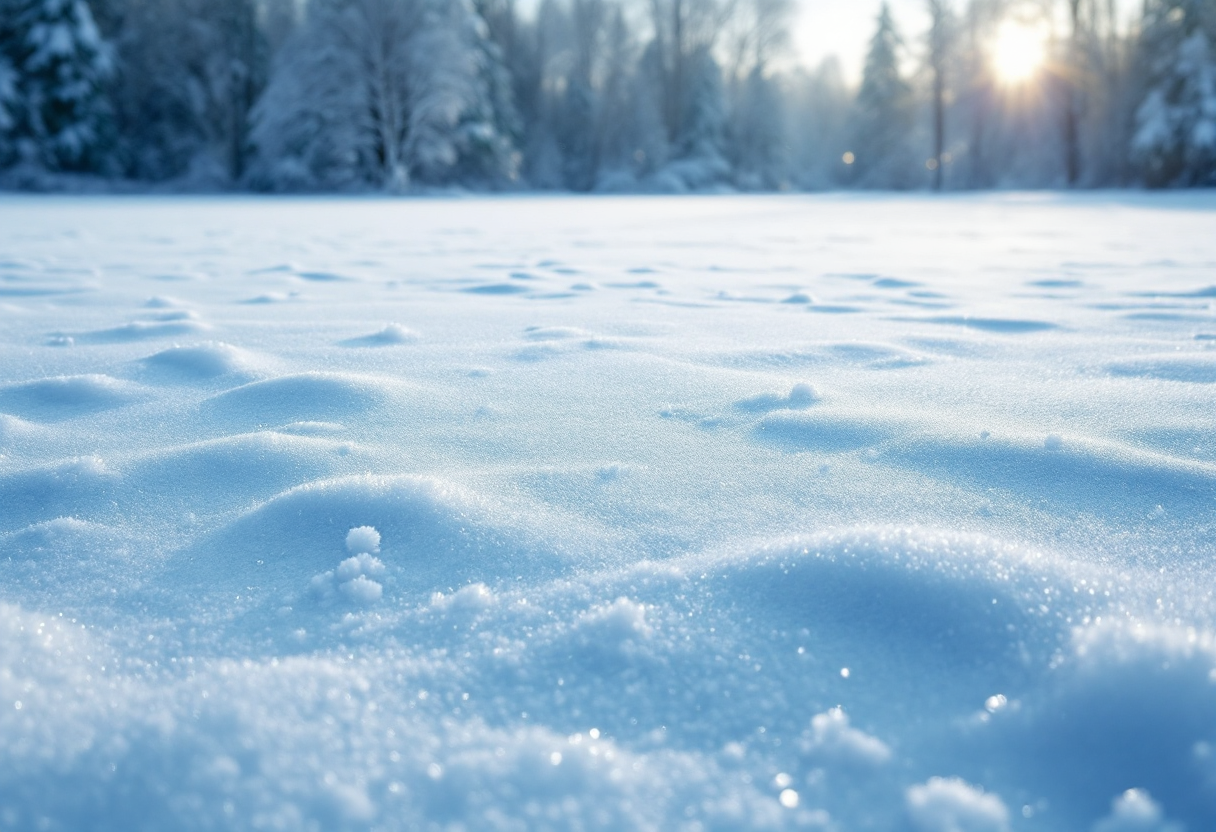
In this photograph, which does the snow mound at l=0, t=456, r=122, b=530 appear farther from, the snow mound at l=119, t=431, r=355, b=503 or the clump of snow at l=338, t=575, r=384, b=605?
the clump of snow at l=338, t=575, r=384, b=605

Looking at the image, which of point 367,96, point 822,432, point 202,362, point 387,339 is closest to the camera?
point 822,432

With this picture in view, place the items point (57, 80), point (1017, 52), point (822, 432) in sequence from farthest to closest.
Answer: point (1017, 52) < point (57, 80) < point (822, 432)

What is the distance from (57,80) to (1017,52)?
76.8 feet

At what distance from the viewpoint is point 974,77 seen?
23906 mm

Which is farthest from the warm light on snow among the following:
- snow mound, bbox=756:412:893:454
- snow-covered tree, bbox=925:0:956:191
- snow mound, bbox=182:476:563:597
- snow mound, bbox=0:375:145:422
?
snow mound, bbox=182:476:563:597

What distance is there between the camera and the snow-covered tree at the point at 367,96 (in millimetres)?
16922

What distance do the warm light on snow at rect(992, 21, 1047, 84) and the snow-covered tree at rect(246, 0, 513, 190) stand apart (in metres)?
14.0

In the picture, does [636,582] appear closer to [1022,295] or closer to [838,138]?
[1022,295]

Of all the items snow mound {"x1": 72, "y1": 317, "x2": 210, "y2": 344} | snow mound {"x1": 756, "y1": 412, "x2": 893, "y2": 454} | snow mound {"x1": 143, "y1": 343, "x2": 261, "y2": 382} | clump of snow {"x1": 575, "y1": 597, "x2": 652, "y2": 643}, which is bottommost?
clump of snow {"x1": 575, "y1": 597, "x2": 652, "y2": 643}

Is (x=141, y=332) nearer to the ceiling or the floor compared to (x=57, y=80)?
nearer to the floor

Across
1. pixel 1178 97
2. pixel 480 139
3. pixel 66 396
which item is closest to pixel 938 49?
Result: pixel 1178 97

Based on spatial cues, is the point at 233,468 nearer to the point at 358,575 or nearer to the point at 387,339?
the point at 358,575

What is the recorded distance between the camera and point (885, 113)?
1083 inches

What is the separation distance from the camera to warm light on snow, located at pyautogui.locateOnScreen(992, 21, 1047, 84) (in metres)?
21.0
